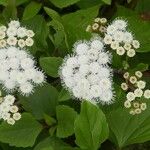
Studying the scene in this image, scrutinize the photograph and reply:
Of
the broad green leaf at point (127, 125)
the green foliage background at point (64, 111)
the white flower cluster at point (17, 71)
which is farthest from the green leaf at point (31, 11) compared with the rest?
the broad green leaf at point (127, 125)

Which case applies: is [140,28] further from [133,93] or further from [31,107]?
[31,107]

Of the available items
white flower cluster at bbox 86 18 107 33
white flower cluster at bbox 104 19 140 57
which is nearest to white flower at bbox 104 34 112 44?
white flower cluster at bbox 104 19 140 57

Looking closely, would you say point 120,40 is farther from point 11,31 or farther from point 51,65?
point 11,31

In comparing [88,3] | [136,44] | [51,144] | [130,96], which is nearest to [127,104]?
[130,96]

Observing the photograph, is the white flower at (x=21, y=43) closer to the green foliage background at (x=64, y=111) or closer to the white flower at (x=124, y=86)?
the green foliage background at (x=64, y=111)

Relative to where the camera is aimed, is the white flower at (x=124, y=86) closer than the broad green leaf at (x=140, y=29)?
Yes
